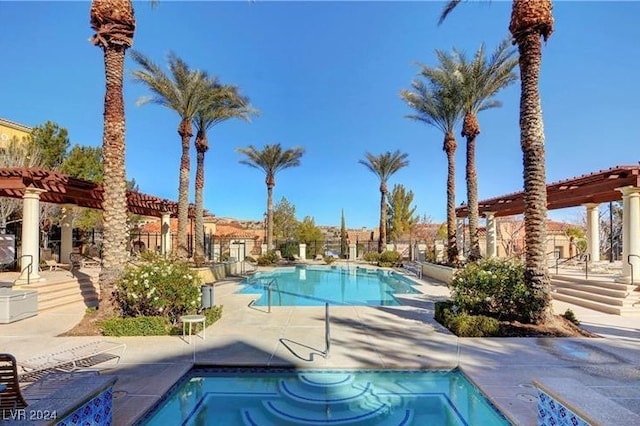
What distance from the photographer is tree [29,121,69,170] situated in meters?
23.1

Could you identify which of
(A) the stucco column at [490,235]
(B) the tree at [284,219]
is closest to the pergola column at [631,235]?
(A) the stucco column at [490,235]

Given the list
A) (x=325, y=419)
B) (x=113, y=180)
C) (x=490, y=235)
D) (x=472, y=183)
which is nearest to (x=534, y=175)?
(x=325, y=419)

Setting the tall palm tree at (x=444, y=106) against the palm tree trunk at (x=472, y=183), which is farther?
the tall palm tree at (x=444, y=106)

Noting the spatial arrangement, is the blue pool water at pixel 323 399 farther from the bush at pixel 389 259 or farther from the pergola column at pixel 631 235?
the bush at pixel 389 259

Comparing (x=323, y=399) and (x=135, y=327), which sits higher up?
(x=135, y=327)

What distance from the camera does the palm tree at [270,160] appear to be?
30578 millimetres

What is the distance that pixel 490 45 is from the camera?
53.4 feet

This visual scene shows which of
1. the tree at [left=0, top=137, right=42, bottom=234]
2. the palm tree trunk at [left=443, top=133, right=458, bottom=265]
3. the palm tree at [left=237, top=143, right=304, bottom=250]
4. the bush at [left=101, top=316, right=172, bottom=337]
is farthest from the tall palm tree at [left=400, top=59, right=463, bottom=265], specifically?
the tree at [left=0, top=137, right=42, bottom=234]

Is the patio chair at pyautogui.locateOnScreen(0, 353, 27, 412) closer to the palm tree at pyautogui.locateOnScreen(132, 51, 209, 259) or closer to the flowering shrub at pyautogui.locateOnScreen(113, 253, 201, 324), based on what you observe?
the flowering shrub at pyautogui.locateOnScreen(113, 253, 201, 324)

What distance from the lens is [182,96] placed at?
58.0 feet

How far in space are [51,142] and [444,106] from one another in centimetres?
2365

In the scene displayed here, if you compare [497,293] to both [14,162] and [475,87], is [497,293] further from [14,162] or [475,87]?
[14,162]

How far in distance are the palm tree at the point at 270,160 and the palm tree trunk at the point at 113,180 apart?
2105cm

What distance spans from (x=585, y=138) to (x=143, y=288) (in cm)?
2630
